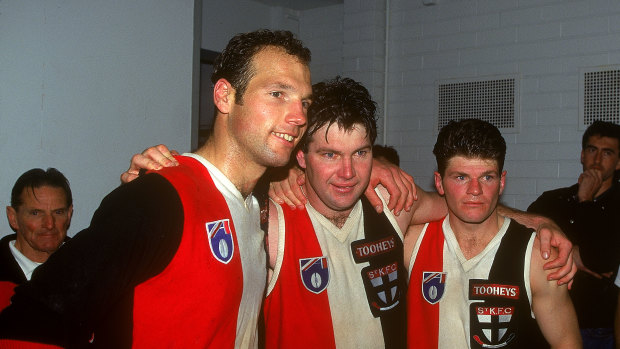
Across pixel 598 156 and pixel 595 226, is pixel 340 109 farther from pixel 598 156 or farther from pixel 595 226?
pixel 598 156

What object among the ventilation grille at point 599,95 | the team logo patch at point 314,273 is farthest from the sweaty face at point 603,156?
the team logo patch at point 314,273

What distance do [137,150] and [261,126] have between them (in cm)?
196

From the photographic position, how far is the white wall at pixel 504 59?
206 inches

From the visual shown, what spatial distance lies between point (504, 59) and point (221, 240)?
16.1ft

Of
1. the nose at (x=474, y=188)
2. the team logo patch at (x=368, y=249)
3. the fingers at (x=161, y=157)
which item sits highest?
the fingers at (x=161, y=157)

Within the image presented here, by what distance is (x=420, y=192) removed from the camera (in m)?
2.75

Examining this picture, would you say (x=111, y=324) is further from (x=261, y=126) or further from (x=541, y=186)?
(x=541, y=186)

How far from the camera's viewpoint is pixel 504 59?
5.65 metres

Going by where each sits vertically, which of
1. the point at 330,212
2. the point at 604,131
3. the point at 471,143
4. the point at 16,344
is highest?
the point at 604,131

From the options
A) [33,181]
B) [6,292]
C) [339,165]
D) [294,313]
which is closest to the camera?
[294,313]

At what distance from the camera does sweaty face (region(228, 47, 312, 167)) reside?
1.74 m

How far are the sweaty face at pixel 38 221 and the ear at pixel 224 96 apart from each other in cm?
171

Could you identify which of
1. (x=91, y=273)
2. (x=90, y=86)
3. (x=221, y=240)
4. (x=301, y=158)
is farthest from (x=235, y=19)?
(x=91, y=273)

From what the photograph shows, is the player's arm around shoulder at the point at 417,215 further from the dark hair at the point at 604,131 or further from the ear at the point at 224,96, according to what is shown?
the dark hair at the point at 604,131
